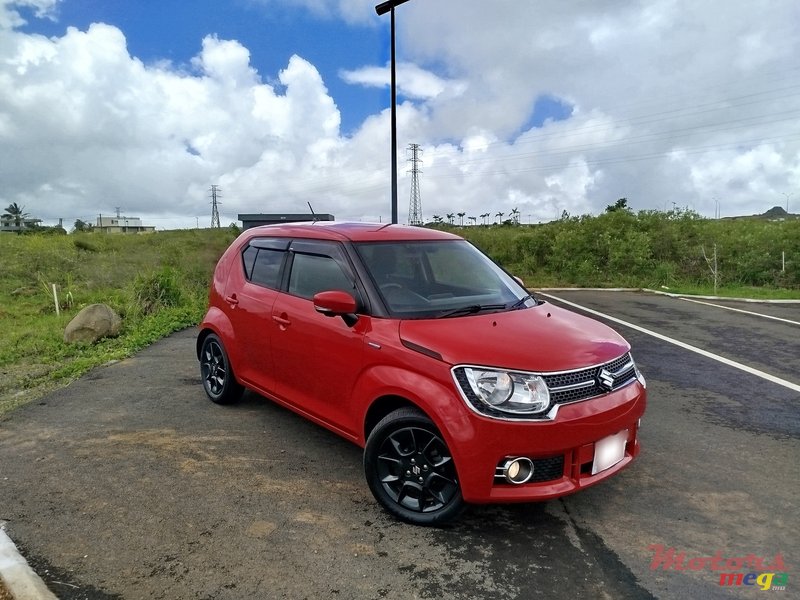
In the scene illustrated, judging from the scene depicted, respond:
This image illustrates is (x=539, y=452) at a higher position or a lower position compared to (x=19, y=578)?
higher

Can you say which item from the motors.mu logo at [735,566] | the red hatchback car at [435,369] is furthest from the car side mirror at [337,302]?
the motors.mu logo at [735,566]

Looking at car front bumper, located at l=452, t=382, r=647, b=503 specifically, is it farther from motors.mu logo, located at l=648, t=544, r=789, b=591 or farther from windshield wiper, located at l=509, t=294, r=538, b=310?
windshield wiper, located at l=509, t=294, r=538, b=310

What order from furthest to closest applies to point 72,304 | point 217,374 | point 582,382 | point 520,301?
point 72,304 < point 217,374 < point 520,301 < point 582,382

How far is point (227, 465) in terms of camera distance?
13.1 feet

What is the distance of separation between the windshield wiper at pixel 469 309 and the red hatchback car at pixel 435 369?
0.01 metres

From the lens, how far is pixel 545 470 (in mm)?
2904

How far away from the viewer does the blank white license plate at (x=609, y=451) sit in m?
3.05

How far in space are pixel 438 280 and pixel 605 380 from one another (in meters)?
1.48

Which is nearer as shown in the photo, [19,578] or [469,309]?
[19,578]

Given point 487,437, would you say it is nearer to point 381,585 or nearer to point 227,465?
point 381,585

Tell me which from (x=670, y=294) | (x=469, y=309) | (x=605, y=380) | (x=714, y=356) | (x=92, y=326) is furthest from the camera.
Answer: (x=670, y=294)

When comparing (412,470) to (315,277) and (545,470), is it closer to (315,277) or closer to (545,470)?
(545,470)

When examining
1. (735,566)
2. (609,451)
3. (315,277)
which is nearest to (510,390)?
(609,451)

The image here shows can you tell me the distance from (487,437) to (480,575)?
67 cm
